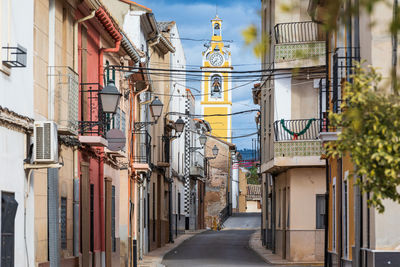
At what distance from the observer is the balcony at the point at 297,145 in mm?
27891

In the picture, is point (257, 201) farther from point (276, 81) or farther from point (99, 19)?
point (99, 19)

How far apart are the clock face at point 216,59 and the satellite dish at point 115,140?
7168 cm

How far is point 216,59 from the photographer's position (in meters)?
92.8

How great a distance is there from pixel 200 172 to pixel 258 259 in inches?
1124

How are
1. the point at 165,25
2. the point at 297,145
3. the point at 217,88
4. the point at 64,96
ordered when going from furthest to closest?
1. the point at 217,88
2. the point at 165,25
3. the point at 297,145
4. the point at 64,96

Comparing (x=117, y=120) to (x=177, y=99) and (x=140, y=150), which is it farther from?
(x=177, y=99)

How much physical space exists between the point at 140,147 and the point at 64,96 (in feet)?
51.0

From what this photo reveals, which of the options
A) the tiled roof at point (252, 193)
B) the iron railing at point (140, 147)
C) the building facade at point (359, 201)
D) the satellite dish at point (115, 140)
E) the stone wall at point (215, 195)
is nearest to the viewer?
the building facade at point (359, 201)

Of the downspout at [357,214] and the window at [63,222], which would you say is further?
the window at [63,222]

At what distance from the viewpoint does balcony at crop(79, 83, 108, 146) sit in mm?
16984

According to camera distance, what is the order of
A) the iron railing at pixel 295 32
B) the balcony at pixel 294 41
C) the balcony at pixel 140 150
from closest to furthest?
1. the balcony at pixel 294 41
2. the iron railing at pixel 295 32
3. the balcony at pixel 140 150

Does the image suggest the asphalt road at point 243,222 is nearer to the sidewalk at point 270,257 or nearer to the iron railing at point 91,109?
the sidewalk at point 270,257

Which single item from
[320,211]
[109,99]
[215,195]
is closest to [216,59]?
[215,195]

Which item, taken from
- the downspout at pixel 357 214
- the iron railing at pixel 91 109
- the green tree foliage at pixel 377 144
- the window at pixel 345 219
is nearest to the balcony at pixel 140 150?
the iron railing at pixel 91 109
